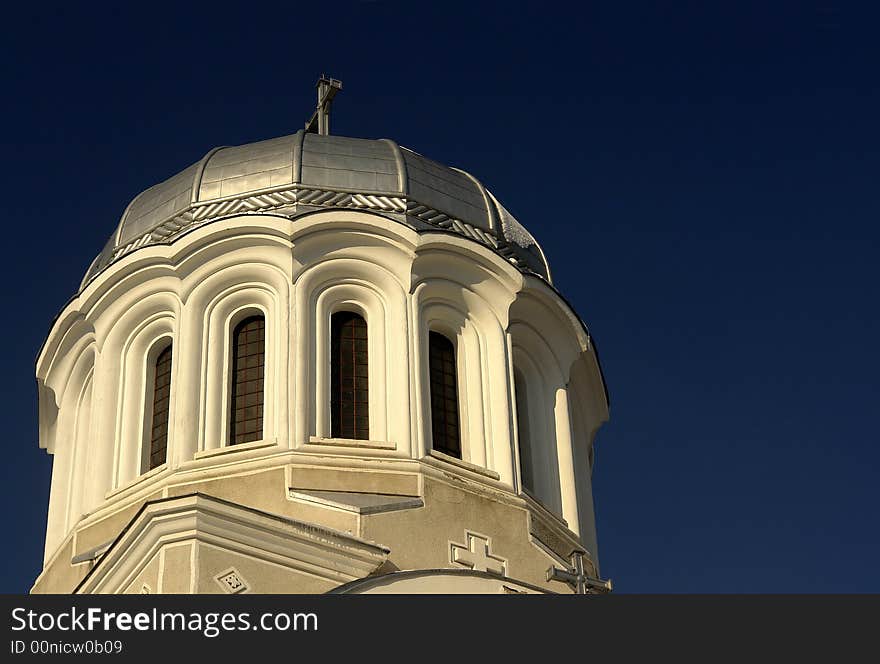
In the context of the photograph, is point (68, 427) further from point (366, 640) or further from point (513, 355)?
point (366, 640)

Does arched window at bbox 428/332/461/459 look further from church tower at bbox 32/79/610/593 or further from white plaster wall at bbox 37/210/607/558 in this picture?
white plaster wall at bbox 37/210/607/558

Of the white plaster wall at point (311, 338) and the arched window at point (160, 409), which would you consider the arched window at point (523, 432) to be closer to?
the white plaster wall at point (311, 338)

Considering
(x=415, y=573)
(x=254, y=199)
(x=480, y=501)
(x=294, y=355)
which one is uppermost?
(x=254, y=199)

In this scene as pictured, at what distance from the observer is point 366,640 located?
65.4ft

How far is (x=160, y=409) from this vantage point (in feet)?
90.6

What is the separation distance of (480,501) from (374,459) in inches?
55.6

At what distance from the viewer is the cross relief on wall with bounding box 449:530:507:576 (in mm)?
25484

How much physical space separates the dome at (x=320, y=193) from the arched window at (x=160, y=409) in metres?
1.65

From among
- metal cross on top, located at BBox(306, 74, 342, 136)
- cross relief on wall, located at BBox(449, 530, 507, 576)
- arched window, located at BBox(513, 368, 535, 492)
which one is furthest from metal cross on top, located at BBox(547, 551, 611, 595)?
metal cross on top, located at BBox(306, 74, 342, 136)

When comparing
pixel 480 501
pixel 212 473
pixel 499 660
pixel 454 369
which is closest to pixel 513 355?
pixel 454 369

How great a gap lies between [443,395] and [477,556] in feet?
8.96

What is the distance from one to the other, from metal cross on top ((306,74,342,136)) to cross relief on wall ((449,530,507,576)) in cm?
905

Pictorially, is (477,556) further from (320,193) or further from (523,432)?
(320,193)

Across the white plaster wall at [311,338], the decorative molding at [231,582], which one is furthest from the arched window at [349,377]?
the decorative molding at [231,582]
